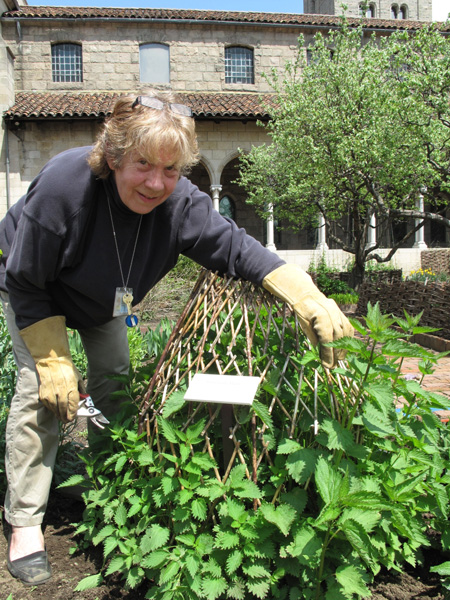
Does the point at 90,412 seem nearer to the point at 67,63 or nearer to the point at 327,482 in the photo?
the point at 327,482

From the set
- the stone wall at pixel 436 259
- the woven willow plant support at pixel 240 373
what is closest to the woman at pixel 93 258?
the woven willow plant support at pixel 240 373

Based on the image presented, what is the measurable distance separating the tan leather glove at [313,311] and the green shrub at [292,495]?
6cm

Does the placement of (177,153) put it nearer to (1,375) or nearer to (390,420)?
(390,420)

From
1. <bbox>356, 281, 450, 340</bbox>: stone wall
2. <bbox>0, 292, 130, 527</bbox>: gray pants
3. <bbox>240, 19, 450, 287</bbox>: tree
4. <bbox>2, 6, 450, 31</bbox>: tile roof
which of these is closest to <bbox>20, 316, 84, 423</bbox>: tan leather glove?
<bbox>0, 292, 130, 527</bbox>: gray pants

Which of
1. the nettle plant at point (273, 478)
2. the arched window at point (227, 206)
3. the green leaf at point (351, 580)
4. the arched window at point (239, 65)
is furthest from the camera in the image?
the arched window at point (227, 206)

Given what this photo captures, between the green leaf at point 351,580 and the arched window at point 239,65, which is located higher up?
the arched window at point 239,65

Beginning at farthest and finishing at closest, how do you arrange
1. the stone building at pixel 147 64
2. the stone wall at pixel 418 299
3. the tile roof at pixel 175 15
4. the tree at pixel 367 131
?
the tile roof at pixel 175 15
the stone building at pixel 147 64
the tree at pixel 367 131
the stone wall at pixel 418 299

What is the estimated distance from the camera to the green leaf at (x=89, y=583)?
1600 millimetres

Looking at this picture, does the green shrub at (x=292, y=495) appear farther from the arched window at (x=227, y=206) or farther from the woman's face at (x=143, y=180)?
the arched window at (x=227, y=206)

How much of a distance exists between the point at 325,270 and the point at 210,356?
38.7 feet

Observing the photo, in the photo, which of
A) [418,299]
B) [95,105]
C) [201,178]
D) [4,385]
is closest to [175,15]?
[95,105]

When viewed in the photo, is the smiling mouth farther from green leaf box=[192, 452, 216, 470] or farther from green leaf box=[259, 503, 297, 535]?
green leaf box=[259, 503, 297, 535]

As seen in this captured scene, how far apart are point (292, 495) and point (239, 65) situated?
18.0 meters

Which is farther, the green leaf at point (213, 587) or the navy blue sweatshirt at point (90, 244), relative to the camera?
the navy blue sweatshirt at point (90, 244)
